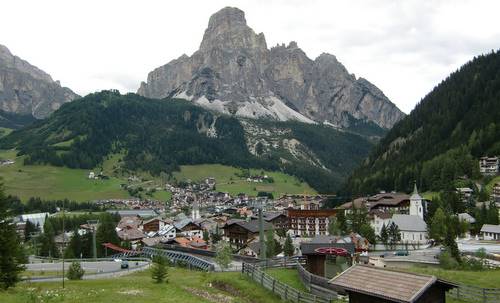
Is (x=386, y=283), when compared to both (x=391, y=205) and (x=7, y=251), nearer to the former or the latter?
(x=7, y=251)

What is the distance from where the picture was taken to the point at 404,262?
7462 cm

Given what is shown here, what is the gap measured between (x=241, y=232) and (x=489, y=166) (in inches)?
3439

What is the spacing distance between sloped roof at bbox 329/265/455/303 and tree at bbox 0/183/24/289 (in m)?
25.2

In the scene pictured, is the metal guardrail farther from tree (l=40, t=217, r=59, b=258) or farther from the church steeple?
the church steeple

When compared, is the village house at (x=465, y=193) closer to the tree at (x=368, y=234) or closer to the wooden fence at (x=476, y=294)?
the tree at (x=368, y=234)

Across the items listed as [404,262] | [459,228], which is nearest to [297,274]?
[404,262]

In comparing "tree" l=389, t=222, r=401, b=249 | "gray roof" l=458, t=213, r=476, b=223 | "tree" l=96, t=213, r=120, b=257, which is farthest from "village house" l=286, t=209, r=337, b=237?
"tree" l=96, t=213, r=120, b=257

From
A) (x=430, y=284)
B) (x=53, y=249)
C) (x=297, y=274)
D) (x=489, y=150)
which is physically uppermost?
(x=489, y=150)

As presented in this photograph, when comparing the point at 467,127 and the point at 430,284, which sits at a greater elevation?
the point at 467,127

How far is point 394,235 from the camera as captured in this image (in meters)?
118

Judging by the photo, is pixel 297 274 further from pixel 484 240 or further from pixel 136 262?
pixel 484 240

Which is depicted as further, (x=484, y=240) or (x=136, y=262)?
(x=484, y=240)

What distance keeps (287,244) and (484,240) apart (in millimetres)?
43804

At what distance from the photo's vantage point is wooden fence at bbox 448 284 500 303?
3269 cm
